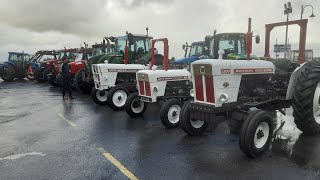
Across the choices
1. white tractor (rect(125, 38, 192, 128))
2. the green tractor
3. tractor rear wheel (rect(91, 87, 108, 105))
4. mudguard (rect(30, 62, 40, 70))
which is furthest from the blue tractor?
white tractor (rect(125, 38, 192, 128))

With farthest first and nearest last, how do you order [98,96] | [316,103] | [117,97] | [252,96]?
[98,96] → [117,97] → [316,103] → [252,96]

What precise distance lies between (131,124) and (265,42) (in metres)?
3.85

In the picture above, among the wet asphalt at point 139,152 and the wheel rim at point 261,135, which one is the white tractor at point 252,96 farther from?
the wet asphalt at point 139,152

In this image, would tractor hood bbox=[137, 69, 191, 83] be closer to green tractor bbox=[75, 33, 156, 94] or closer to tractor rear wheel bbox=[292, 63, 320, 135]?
tractor rear wheel bbox=[292, 63, 320, 135]

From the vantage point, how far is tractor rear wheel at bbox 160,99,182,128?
24.7 ft

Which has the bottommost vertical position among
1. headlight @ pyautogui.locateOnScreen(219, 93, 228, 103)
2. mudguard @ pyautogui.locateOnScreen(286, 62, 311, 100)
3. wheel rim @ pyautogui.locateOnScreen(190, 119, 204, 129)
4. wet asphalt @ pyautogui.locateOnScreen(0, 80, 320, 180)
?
wet asphalt @ pyautogui.locateOnScreen(0, 80, 320, 180)

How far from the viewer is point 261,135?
5539 mm

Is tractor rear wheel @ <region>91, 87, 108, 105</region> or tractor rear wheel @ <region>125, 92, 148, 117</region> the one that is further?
tractor rear wheel @ <region>91, 87, 108, 105</region>

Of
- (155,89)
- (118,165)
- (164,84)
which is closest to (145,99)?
(155,89)

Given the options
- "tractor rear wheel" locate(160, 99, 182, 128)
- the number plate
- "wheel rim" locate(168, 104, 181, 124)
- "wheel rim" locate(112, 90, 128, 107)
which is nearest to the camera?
"tractor rear wheel" locate(160, 99, 182, 128)

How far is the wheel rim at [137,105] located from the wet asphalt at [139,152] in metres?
0.38

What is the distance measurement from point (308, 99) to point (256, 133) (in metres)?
1.50

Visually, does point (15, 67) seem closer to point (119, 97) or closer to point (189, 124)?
point (119, 97)

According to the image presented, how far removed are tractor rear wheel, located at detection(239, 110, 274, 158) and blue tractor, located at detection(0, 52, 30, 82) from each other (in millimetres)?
24712
